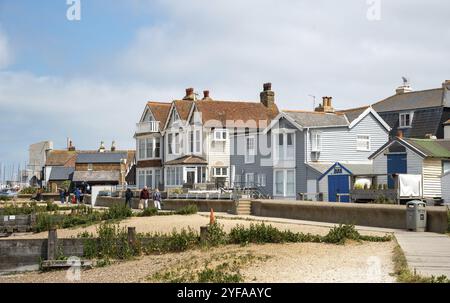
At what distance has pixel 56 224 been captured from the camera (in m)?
34.7

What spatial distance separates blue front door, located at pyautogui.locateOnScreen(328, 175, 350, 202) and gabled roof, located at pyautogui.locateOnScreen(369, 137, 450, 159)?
295cm

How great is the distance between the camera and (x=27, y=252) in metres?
23.7

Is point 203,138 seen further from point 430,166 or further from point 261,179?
point 430,166

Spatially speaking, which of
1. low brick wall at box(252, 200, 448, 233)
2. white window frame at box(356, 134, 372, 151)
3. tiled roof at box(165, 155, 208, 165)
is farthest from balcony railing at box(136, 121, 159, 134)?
low brick wall at box(252, 200, 448, 233)

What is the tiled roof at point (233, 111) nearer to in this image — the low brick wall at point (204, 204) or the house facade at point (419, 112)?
the house facade at point (419, 112)

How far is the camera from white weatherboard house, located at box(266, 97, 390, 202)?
49094mm

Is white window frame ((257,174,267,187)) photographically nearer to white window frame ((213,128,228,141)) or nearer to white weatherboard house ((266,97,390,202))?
white weatherboard house ((266,97,390,202))

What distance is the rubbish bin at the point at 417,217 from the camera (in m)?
25.1

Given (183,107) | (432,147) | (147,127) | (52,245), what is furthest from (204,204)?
(147,127)

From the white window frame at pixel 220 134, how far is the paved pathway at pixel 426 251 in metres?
35.7

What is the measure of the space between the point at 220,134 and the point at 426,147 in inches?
876

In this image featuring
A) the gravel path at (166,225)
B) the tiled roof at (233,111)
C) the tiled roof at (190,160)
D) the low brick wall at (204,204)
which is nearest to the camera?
the gravel path at (166,225)

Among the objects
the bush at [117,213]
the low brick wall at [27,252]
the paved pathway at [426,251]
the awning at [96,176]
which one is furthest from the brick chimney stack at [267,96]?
the low brick wall at [27,252]
